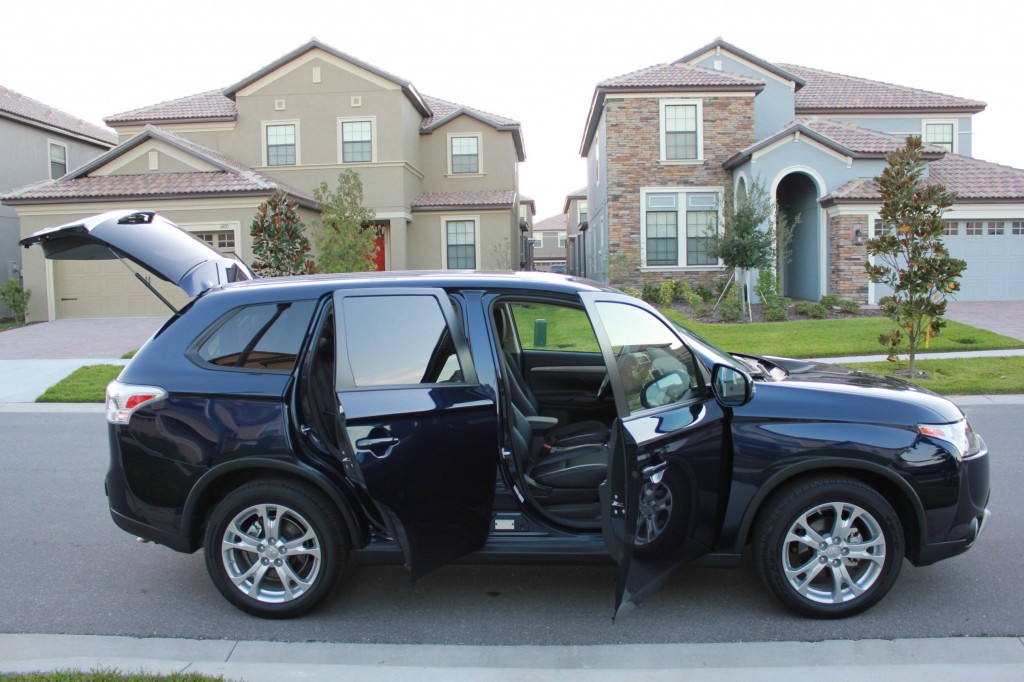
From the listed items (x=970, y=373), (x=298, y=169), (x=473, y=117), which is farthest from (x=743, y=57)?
(x=970, y=373)

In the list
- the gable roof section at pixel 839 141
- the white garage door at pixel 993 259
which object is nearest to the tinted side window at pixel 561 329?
the gable roof section at pixel 839 141

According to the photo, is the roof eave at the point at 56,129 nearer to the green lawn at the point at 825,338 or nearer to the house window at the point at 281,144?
the house window at the point at 281,144

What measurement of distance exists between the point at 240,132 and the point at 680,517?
25.3m

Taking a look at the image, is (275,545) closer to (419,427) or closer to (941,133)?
(419,427)

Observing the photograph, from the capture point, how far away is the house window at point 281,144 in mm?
26125

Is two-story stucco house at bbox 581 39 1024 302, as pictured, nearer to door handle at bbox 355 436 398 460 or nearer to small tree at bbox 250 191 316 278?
small tree at bbox 250 191 316 278

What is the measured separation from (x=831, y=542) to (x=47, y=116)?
31.2 meters

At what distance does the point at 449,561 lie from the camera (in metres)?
4.11

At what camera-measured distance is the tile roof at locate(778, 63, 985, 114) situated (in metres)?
29.5

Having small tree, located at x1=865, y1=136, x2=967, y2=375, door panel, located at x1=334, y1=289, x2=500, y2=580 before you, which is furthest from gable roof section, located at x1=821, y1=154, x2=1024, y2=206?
door panel, located at x1=334, y1=289, x2=500, y2=580

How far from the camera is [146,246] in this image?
5094 millimetres

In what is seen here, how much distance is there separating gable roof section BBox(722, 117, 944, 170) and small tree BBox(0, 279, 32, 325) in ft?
66.5

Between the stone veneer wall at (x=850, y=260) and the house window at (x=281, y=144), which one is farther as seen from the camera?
the house window at (x=281, y=144)

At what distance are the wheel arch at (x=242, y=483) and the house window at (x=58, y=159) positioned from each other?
1127 inches
